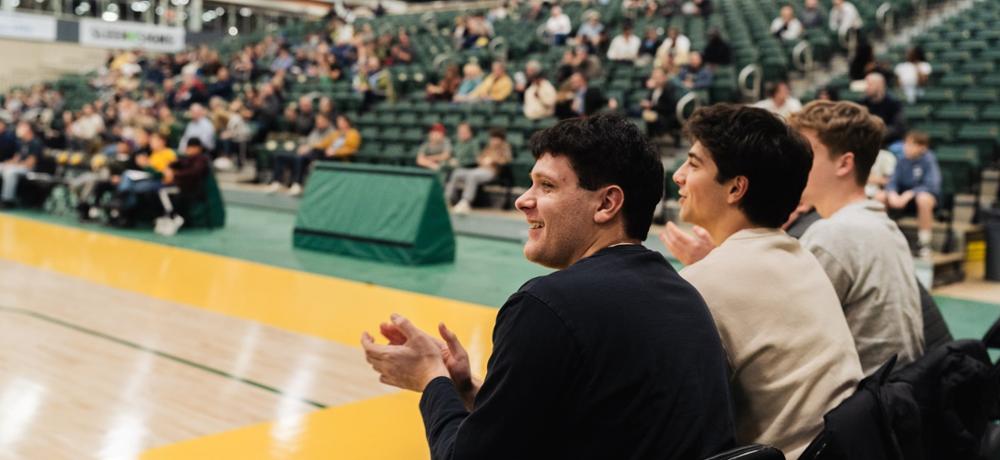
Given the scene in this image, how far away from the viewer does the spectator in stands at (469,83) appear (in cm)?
1359

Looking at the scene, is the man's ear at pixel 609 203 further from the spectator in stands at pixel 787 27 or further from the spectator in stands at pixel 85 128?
the spectator in stands at pixel 85 128

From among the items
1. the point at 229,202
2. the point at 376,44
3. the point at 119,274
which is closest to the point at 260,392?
the point at 119,274

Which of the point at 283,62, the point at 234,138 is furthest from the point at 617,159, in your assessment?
the point at 283,62

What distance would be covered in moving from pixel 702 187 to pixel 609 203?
0.45 m

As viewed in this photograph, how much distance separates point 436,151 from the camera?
11750 mm

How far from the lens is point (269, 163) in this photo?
14.6 metres

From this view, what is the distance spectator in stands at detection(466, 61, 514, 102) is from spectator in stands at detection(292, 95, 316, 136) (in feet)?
8.91

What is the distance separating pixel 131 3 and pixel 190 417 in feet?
115

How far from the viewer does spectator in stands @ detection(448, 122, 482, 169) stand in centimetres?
1148

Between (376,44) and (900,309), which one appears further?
(376,44)

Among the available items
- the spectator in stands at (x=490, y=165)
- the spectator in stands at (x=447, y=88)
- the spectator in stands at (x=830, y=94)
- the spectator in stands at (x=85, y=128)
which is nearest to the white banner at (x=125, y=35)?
the spectator in stands at (x=85, y=128)

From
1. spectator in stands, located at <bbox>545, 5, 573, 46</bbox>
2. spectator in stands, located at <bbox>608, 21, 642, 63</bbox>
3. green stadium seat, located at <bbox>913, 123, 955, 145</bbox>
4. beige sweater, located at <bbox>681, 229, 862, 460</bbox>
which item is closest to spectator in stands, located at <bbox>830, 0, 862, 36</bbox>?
spectator in stands, located at <bbox>608, 21, 642, 63</bbox>

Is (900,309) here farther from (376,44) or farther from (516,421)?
(376,44)

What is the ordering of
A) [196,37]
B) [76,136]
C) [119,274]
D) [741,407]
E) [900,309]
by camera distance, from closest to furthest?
[741,407] → [900,309] → [119,274] → [76,136] → [196,37]
